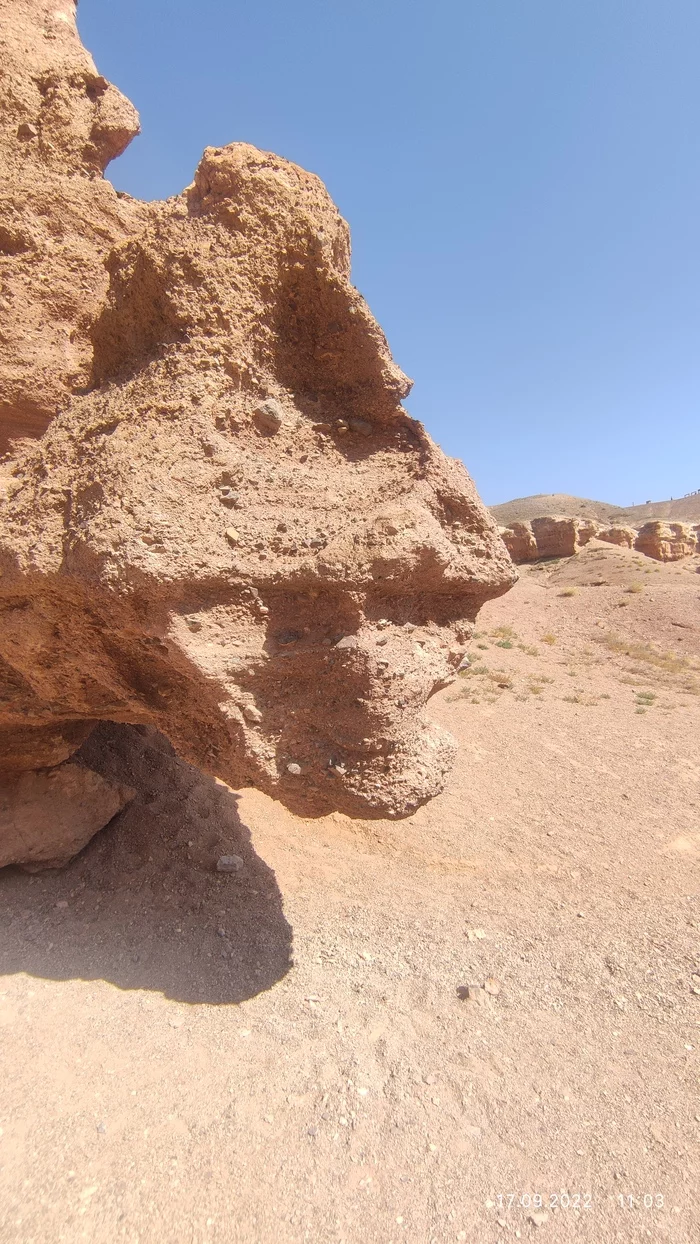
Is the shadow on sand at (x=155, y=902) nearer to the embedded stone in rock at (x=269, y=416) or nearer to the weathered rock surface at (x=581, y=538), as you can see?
the embedded stone in rock at (x=269, y=416)

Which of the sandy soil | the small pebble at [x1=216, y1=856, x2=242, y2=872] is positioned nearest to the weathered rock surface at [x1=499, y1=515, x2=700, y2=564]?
the sandy soil

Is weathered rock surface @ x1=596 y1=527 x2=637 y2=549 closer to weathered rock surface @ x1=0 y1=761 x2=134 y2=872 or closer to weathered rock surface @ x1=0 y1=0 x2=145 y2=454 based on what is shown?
weathered rock surface @ x1=0 y1=0 x2=145 y2=454

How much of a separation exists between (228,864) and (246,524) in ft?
9.74

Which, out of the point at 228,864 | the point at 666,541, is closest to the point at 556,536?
the point at 666,541

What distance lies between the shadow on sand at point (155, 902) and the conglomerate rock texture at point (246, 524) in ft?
5.18

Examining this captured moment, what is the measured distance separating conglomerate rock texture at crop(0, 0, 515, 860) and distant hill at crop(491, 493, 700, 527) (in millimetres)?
58457

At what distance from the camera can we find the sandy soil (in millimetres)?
2297

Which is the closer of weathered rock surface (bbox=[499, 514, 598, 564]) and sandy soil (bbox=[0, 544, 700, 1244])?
sandy soil (bbox=[0, 544, 700, 1244])

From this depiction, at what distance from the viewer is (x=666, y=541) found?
2620 cm

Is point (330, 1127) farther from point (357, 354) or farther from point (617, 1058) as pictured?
point (357, 354)

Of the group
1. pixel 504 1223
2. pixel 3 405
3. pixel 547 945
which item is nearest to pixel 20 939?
pixel 504 1223

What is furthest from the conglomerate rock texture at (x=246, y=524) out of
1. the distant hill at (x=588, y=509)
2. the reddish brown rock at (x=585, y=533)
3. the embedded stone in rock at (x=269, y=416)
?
the distant hill at (x=588, y=509)

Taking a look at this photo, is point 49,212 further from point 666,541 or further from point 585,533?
point 666,541

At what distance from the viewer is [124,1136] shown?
8.00 feet
